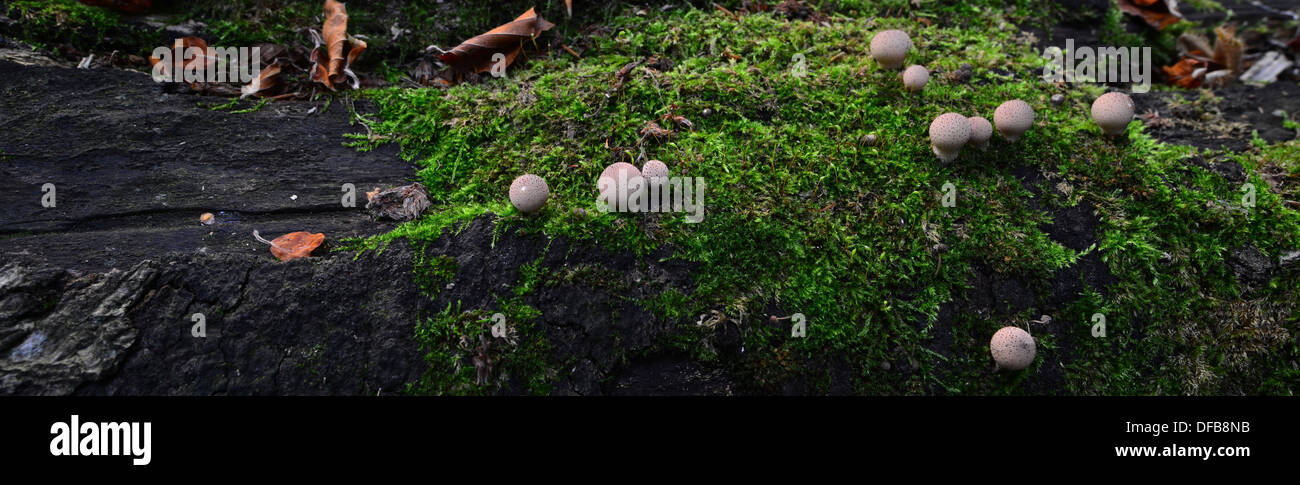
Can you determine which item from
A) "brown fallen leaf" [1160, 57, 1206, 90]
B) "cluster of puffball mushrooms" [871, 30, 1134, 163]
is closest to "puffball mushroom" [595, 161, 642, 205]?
"cluster of puffball mushrooms" [871, 30, 1134, 163]

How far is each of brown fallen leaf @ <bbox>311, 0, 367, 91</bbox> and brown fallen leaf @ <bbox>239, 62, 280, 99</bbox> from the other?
0.25 m

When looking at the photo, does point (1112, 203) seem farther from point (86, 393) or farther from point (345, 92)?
Result: point (86, 393)

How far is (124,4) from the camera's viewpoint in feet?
14.1

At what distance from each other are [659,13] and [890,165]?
6.85ft

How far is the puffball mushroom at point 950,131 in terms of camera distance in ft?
10.8

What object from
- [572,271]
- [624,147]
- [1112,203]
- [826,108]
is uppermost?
[826,108]

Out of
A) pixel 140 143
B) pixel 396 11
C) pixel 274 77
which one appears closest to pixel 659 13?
pixel 396 11

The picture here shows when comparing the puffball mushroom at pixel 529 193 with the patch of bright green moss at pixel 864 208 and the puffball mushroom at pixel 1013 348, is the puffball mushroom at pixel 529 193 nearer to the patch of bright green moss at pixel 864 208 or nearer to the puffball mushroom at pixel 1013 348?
the patch of bright green moss at pixel 864 208

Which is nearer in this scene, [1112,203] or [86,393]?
[86,393]

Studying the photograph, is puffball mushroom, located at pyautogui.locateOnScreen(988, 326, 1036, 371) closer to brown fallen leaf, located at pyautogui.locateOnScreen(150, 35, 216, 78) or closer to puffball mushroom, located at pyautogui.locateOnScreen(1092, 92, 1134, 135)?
puffball mushroom, located at pyautogui.locateOnScreen(1092, 92, 1134, 135)

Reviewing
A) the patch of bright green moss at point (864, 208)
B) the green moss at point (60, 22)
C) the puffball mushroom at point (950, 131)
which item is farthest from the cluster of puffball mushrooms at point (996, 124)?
the green moss at point (60, 22)

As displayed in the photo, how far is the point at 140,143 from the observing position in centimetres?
369

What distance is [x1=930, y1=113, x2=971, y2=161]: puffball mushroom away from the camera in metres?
3.30

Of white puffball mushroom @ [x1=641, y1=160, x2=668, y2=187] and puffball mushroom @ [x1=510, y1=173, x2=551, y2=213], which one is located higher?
white puffball mushroom @ [x1=641, y1=160, x2=668, y2=187]
